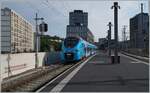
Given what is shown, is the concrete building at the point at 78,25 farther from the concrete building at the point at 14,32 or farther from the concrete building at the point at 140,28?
the concrete building at the point at 140,28

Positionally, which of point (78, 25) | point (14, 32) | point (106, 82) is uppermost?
point (78, 25)

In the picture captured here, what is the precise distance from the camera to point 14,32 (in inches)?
3445

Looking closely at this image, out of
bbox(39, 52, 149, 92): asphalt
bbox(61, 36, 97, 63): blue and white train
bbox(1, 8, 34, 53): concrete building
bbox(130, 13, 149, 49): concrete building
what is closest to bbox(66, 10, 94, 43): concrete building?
bbox(1, 8, 34, 53): concrete building

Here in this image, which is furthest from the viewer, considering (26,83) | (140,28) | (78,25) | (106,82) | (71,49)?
(140,28)

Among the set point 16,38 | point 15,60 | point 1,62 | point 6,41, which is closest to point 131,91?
point 1,62

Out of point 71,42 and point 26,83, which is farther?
point 71,42

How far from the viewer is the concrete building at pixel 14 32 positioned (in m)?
66.1

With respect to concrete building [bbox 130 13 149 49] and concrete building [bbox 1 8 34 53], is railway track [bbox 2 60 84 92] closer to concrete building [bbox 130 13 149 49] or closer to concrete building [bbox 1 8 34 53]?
concrete building [bbox 1 8 34 53]

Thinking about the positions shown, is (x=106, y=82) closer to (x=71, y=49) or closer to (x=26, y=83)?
(x=26, y=83)

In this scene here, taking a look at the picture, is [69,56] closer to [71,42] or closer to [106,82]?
[71,42]

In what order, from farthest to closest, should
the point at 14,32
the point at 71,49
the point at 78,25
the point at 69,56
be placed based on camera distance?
1. the point at 78,25
2. the point at 14,32
3. the point at 69,56
4. the point at 71,49

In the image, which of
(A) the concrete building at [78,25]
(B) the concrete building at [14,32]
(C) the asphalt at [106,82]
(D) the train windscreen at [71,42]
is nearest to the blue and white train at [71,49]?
(D) the train windscreen at [71,42]

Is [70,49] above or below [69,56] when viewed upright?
above

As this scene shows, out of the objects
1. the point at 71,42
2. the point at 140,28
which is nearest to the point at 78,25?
the point at 140,28
